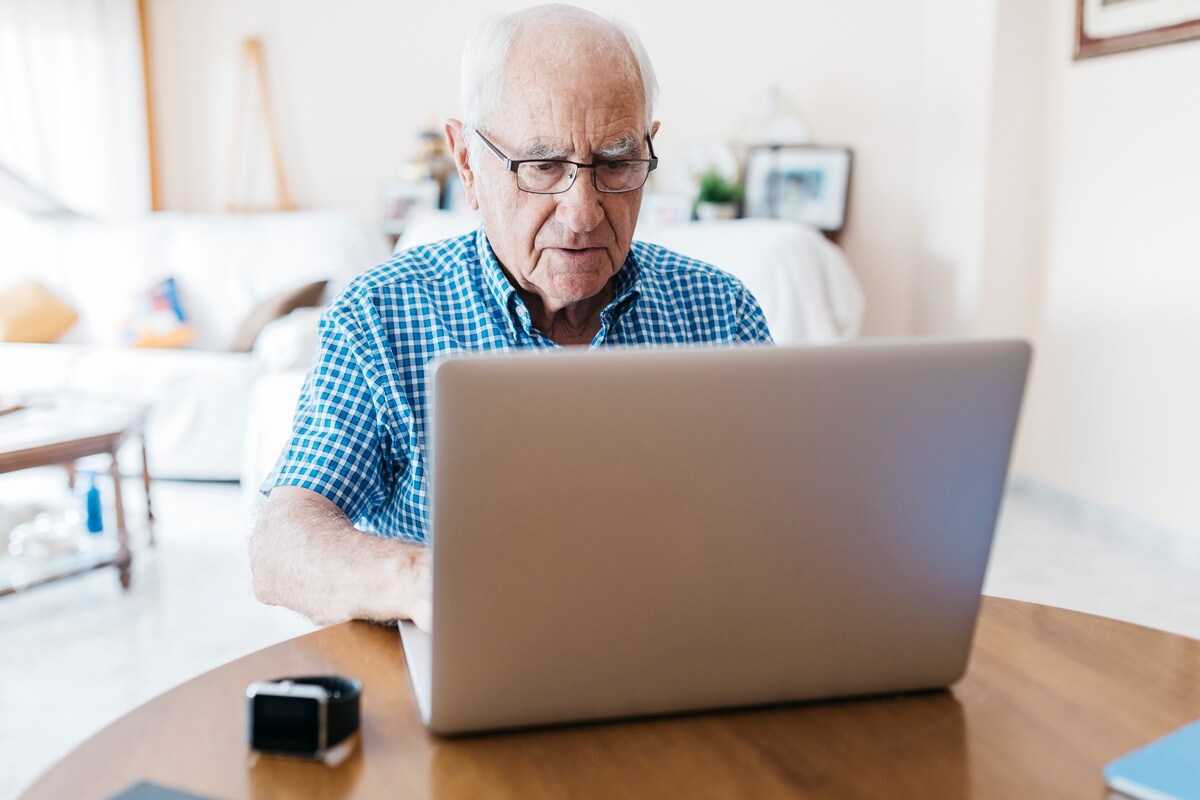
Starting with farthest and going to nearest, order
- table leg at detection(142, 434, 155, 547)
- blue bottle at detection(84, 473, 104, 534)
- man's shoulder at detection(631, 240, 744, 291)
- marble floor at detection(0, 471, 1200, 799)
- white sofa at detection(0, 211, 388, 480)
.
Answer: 1. white sofa at detection(0, 211, 388, 480)
2. table leg at detection(142, 434, 155, 547)
3. blue bottle at detection(84, 473, 104, 534)
4. marble floor at detection(0, 471, 1200, 799)
5. man's shoulder at detection(631, 240, 744, 291)

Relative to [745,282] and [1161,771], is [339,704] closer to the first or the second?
[1161,771]

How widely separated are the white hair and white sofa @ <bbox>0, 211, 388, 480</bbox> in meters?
2.74

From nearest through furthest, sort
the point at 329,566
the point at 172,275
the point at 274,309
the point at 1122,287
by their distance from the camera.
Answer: the point at 329,566, the point at 1122,287, the point at 274,309, the point at 172,275

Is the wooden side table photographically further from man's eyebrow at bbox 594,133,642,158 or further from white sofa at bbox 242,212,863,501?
man's eyebrow at bbox 594,133,642,158

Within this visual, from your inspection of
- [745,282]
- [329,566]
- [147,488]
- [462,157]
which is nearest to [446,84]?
[745,282]

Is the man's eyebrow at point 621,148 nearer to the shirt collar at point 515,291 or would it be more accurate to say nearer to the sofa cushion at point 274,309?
the shirt collar at point 515,291

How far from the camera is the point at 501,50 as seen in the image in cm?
113

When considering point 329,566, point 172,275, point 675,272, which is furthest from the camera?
point 172,275

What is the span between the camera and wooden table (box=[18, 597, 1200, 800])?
0.62m

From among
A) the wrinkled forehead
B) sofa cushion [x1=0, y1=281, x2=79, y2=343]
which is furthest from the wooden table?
sofa cushion [x1=0, y1=281, x2=79, y2=343]

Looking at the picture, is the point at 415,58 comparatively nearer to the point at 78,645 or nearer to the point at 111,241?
the point at 111,241

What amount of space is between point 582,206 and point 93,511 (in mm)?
2198

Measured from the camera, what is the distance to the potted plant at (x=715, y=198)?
13.4 ft

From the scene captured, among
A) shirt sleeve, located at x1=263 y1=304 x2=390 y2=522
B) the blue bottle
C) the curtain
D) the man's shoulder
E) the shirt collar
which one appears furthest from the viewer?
the curtain
